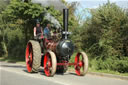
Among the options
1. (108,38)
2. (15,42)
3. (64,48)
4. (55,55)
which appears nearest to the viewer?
(64,48)

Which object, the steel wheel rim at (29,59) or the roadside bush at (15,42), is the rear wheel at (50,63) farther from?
the roadside bush at (15,42)

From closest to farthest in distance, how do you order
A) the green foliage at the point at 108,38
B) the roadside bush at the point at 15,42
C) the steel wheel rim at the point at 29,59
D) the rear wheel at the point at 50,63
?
the rear wheel at the point at 50,63, the steel wheel rim at the point at 29,59, the green foliage at the point at 108,38, the roadside bush at the point at 15,42

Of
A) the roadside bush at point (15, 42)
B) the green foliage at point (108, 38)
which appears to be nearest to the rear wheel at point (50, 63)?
the green foliage at point (108, 38)

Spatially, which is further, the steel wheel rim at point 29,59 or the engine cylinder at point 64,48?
the steel wheel rim at point 29,59

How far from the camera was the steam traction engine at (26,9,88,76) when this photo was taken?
10.2m

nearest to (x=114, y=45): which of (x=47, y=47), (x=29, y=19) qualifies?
(x=47, y=47)

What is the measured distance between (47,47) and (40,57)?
0.75 m

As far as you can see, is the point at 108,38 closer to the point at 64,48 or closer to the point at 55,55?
the point at 55,55

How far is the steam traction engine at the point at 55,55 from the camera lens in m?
10.2

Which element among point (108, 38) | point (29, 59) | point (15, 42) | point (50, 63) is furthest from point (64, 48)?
point (15, 42)

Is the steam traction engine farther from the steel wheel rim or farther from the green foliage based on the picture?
the green foliage

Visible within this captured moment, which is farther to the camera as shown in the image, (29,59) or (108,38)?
(108,38)

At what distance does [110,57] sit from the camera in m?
13.8

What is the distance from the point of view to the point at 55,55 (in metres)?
11.0
